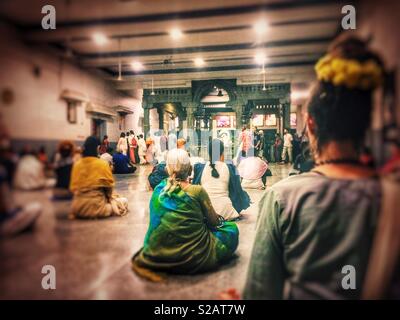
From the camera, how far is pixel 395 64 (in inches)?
44.9

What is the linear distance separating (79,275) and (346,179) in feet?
4.84

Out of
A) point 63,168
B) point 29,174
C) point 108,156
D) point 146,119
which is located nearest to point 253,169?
point 146,119

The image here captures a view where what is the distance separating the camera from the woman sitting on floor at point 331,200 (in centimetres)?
108

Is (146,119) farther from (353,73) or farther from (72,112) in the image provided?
(353,73)

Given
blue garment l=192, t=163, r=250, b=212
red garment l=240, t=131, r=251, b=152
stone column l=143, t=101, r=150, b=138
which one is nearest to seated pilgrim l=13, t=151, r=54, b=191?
stone column l=143, t=101, r=150, b=138

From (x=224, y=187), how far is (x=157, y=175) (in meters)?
0.77

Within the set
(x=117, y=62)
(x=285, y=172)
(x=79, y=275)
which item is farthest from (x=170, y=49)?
(x=79, y=275)

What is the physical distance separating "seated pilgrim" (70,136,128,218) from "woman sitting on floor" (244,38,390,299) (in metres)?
1.06

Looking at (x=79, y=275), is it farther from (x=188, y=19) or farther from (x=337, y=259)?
(x=188, y=19)

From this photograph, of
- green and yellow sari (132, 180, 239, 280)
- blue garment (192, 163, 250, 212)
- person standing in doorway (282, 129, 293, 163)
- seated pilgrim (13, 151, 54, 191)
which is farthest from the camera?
blue garment (192, 163, 250, 212)

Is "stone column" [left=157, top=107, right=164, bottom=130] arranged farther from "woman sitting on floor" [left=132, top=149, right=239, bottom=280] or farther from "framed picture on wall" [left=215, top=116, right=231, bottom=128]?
"framed picture on wall" [left=215, top=116, right=231, bottom=128]

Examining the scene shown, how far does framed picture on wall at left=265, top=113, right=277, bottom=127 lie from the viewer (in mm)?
1622

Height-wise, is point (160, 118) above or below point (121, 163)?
above

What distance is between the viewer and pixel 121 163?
173cm
